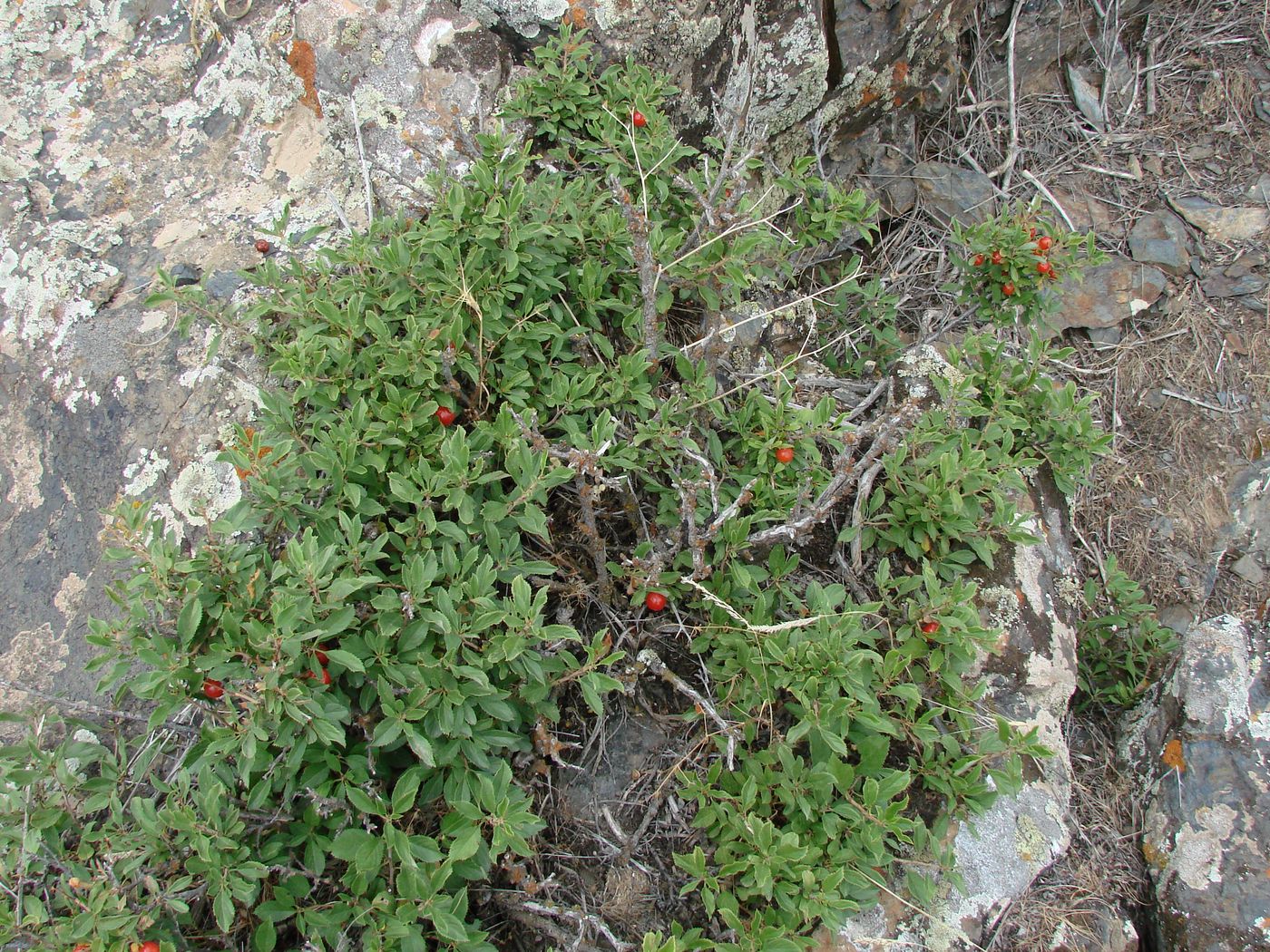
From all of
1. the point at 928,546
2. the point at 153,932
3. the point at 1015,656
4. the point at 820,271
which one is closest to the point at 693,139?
the point at 820,271

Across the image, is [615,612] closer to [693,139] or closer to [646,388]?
[646,388]

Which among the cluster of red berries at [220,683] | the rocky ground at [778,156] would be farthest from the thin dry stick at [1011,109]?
the cluster of red berries at [220,683]

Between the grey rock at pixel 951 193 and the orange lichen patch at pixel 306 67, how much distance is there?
3.20 metres

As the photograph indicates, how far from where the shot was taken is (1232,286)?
473cm

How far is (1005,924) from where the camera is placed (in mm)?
2502

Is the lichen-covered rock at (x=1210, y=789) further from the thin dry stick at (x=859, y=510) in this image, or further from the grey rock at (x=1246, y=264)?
the grey rock at (x=1246, y=264)

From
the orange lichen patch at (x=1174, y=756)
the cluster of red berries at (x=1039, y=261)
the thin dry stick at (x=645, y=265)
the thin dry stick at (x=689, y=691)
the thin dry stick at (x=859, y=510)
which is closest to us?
the thin dry stick at (x=689, y=691)

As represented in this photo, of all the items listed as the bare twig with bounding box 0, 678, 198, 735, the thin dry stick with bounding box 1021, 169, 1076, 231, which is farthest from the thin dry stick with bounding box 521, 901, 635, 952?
the thin dry stick with bounding box 1021, 169, 1076, 231

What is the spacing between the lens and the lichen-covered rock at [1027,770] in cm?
239

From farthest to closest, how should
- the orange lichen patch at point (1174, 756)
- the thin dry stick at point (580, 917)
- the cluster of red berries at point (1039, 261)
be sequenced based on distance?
the cluster of red berries at point (1039, 261) < the orange lichen patch at point (1174, 756) < the thin dry stick at point (580, 917)

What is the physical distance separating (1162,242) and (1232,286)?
456 millimetres

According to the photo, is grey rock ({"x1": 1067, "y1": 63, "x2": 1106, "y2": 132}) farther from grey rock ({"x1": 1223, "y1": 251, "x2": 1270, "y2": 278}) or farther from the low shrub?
the low shrub

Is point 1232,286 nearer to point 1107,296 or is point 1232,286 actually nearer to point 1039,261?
point 1107,296

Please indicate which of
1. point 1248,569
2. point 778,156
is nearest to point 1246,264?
point 1248,569
